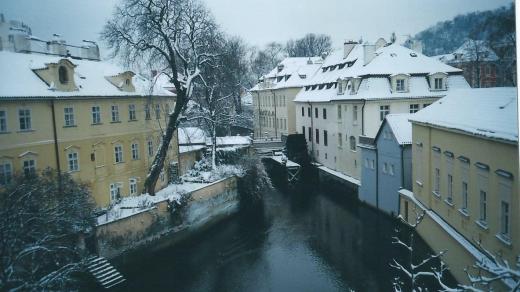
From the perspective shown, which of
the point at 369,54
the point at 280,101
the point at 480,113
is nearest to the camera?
the point at 480,113

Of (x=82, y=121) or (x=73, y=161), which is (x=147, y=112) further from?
(x=73, y=161)

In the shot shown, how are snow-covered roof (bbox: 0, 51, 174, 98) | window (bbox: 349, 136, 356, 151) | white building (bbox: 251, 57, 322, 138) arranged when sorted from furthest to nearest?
1. white building (bbox: 251, 57, 322, 138)
2. window (bbox: 349, 136, 356, 151)
3. snow-covered roof (bbox: 0, 51, 174, 98)

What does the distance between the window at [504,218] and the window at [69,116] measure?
6671mm

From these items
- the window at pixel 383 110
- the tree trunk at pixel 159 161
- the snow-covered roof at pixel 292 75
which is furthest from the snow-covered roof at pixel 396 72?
the tree trunk at pixel 159 161

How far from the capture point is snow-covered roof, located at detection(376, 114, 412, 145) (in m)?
8.73

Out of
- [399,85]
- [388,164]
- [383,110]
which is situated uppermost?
[399,85]

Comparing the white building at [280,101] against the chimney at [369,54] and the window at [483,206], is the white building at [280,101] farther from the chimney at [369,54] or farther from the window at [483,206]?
the window at [483,206]

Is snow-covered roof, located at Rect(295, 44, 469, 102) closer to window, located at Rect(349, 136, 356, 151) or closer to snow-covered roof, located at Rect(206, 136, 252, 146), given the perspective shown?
window, located at Rect(349, 136, 356, 151)

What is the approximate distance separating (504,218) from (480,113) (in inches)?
52.0

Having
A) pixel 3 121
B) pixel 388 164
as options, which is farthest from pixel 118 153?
pixel 388 164

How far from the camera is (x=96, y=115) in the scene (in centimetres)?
845

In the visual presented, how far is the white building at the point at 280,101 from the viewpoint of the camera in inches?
656

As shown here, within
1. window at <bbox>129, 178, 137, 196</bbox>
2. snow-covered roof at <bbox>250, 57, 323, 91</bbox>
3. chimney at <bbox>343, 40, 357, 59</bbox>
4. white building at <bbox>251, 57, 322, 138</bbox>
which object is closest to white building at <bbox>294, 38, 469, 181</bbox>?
chimney at <bbox>343, 40, 357, 59</bbox>

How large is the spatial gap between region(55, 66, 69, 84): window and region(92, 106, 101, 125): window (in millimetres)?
907
